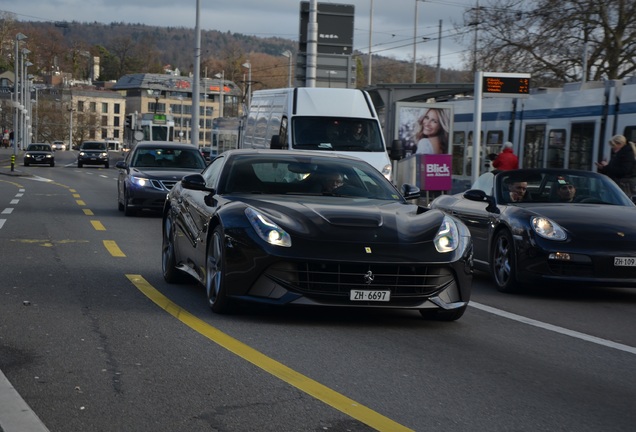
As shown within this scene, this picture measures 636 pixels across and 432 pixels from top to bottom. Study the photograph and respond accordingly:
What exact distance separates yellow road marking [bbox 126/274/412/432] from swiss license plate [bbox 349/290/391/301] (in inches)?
39.2

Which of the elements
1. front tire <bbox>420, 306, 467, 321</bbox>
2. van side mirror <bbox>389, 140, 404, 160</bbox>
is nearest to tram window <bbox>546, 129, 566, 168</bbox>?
van side mirror <bbox>389, 140, 404, 160</bbox>

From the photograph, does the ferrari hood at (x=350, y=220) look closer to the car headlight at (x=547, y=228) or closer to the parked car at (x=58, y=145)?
the car headlight at (x=547, y=228)

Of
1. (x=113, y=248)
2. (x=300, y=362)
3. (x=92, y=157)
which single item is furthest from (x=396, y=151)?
(x=92, y=157)

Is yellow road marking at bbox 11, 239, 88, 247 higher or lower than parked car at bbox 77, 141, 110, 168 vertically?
higher

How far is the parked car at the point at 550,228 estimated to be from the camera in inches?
405

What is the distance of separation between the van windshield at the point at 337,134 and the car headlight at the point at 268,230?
13.2 m

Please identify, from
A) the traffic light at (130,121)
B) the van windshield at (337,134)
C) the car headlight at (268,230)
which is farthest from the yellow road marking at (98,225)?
the traffic light at (130,121)

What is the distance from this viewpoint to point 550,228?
10.6 m

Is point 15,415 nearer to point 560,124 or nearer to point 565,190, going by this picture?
point 565,190

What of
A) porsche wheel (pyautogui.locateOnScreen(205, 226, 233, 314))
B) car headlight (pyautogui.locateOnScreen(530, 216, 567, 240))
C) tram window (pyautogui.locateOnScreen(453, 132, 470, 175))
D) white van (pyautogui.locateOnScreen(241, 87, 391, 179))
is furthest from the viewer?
tram window (pyautogui.locateOnScreen(453, 132, 470, 175))

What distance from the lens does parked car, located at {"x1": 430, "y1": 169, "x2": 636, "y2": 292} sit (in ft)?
33.7

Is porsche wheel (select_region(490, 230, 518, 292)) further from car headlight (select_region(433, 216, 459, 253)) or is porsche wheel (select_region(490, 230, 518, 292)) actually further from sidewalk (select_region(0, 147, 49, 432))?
sidewalk (select_region(0, 147, 49, 432))

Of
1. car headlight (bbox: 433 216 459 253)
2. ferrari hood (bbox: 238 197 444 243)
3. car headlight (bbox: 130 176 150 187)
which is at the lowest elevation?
car headlight (bbox: 130 176 150 187)

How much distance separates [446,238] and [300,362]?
80.8 inches
